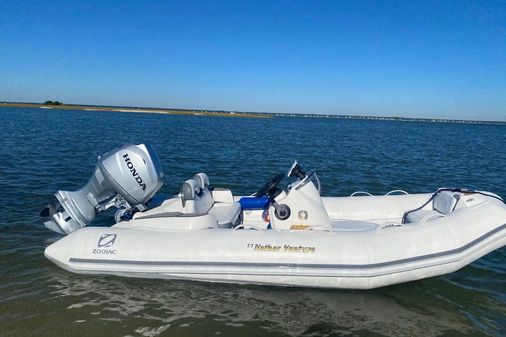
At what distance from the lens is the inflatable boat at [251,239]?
160 inches

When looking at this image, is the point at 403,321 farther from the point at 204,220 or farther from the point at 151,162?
the point at 151,162

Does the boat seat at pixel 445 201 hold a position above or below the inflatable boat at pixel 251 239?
above

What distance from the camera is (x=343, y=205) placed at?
19.1 ft

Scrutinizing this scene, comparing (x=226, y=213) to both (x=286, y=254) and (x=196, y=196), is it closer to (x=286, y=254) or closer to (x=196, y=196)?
(x=196, y=196)

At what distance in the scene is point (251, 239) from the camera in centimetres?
423

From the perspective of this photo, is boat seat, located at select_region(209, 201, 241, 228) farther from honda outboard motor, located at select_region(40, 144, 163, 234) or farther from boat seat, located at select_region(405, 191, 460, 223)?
boat seat, located at select_region(405, 191, 460, 223)

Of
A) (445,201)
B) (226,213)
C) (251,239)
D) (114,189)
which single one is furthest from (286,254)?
(445,201)

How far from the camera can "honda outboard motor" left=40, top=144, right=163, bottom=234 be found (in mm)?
4566

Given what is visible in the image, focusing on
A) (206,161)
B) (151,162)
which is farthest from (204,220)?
(206,161)

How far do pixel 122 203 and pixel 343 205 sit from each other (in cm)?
314

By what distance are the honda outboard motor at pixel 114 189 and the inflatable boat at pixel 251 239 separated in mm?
12

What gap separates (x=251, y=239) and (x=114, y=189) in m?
1.78

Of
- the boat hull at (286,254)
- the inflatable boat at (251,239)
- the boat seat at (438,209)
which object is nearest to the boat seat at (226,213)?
the inflatable boat at (251,239)

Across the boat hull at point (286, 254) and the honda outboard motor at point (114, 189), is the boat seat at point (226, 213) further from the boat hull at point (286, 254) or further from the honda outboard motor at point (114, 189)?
the honda outboard motor at point (114, 189)
